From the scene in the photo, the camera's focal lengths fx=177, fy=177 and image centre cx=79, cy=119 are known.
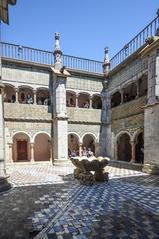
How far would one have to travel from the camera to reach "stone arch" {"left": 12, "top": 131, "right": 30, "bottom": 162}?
15.6 metres

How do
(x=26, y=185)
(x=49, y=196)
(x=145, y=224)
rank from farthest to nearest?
(x=26, y=185), (x=49, y=196), (x=145, y=224)

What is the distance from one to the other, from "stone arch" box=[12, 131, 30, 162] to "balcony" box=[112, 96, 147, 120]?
8.06 meters

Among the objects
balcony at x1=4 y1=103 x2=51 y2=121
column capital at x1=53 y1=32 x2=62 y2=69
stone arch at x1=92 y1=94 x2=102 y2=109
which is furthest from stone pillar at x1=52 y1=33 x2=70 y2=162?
stone arch at x1=92 y1=94 x2=102 y2=109

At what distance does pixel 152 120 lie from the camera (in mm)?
9562

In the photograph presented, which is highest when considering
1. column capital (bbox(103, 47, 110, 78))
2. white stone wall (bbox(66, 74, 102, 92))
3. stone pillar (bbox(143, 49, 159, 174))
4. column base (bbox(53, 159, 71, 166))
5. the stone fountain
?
column capital (bbox(103, 47, 110, 78))

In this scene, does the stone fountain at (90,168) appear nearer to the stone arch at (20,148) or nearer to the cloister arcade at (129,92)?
the cloister arcade at (129,92)

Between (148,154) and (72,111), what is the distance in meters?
6.55

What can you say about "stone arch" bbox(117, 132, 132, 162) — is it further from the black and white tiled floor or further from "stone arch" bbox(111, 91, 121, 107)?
the black and white tiled floor

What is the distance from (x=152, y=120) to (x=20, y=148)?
460 inches

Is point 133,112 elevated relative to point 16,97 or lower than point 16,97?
lower

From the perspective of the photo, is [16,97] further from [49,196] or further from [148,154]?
[148,154]

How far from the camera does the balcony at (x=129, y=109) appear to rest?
11.1 metres

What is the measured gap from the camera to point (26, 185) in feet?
23.8

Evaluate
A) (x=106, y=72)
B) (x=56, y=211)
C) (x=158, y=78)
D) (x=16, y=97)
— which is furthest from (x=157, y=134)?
(x=16, y=97)
